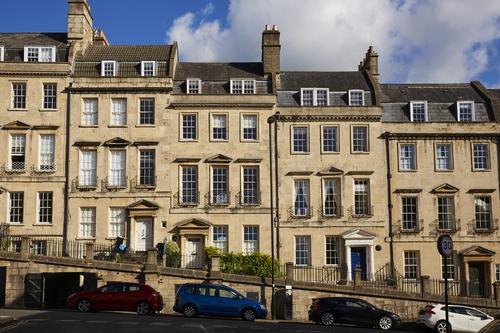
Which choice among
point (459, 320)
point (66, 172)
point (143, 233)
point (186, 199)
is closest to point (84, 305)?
point (143, 233)

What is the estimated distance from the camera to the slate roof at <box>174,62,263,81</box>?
142ft

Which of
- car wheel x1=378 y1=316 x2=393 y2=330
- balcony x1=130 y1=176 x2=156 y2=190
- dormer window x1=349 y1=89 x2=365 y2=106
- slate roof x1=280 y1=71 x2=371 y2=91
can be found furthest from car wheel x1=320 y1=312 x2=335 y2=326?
slate roof x1=280 y1=71 x2=371 y2=91

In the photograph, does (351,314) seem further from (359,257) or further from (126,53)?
(126,53)

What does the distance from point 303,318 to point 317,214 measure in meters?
9.09

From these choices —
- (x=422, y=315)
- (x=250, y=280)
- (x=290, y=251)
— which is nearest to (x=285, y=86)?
(x=290, y=251)

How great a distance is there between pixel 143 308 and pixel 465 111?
84.2 ft

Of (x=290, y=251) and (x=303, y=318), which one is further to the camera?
(x=290, y=251)

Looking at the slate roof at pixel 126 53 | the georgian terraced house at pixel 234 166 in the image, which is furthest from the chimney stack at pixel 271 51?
the slate roof at pixel 126 53

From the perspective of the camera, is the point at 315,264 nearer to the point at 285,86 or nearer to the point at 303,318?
the point at 303,318

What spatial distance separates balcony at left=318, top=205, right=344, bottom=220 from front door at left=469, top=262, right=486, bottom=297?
29.1 ft

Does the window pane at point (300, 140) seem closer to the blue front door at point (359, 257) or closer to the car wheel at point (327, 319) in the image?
the blue front door at point (359, 257)

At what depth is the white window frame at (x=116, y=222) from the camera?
40.0 meters

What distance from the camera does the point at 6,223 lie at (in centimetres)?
3959

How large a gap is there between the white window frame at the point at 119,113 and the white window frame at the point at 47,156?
3761 millimetres
